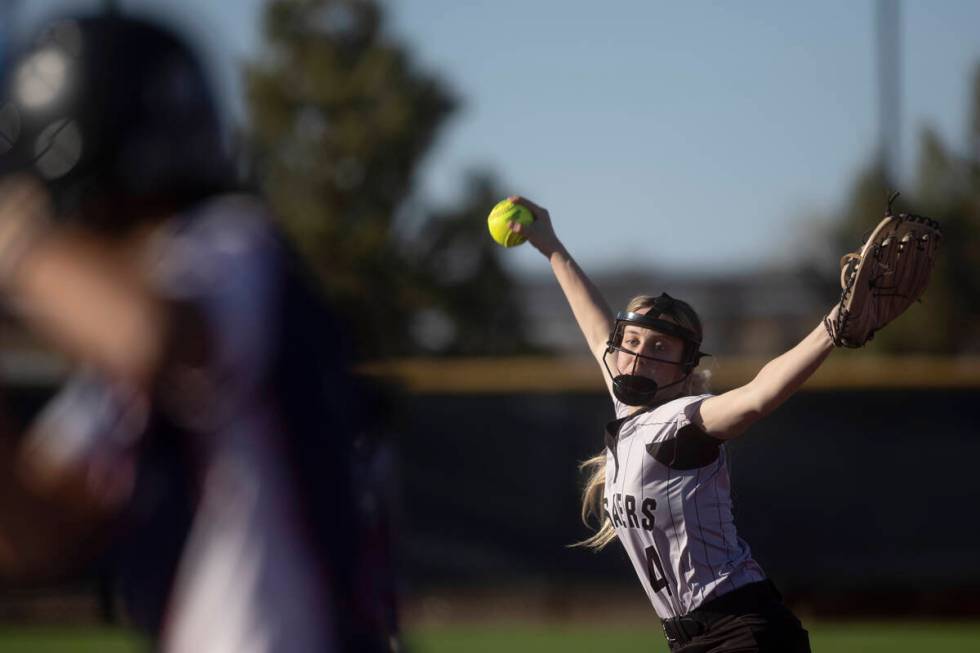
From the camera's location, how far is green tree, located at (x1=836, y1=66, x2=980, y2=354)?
955 inches

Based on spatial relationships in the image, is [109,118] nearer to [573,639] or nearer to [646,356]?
[646,356]

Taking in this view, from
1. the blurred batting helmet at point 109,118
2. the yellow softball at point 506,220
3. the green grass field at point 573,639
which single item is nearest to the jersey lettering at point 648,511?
the yellow softball at point 506,220

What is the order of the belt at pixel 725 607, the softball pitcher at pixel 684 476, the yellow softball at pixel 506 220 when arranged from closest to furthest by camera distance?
the softball pitcher at pixel 684 476 → the belt at pixel 725 607 → the yellow softball at pixel 506 220

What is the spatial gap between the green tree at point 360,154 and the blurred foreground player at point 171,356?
22.0m

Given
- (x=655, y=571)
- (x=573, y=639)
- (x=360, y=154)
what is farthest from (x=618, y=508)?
(x=360, y=154)

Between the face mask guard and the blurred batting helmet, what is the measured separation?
303 centimetres

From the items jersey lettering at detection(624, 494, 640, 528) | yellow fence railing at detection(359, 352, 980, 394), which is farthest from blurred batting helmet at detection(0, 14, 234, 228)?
yellow fence railing at detection(359, 352, 980, 394)

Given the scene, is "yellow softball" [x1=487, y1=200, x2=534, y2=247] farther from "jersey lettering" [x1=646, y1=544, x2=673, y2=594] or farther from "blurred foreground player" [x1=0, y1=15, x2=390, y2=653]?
"blurred foreground player" [x1=0, y1=15, x2=390, y2=653]

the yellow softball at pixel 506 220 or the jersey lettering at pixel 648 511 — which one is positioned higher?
the yellow softball at pixel 506 220

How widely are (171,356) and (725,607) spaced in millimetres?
3077

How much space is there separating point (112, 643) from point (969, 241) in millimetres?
18834

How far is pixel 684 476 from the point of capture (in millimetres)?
4320

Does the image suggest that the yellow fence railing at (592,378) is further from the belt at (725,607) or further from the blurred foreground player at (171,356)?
the blurred foreground player at (171,356)

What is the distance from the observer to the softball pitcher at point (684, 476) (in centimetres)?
414
